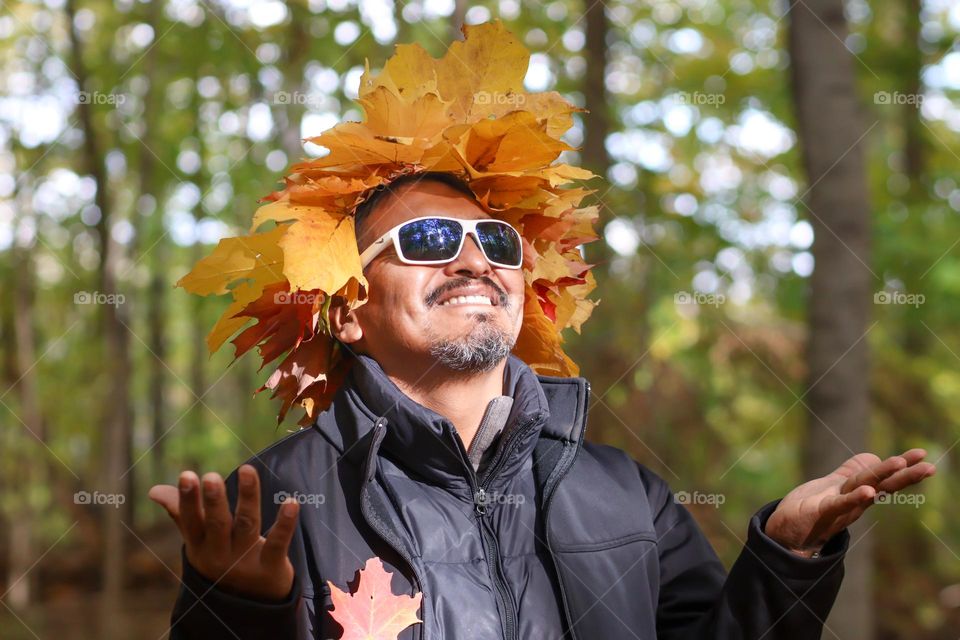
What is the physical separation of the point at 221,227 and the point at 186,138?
1.00m

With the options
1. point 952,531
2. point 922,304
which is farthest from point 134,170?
point 952,531

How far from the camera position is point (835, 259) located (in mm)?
5109

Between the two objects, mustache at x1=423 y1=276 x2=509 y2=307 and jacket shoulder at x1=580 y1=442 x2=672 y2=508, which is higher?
mustache at x1=423 y1=276 x2=509 y2=307

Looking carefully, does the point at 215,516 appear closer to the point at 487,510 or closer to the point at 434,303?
the point at 487,510

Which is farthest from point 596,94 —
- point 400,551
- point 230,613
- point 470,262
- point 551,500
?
point 230,613

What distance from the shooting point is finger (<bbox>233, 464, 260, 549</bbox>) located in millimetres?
Answer: 1685

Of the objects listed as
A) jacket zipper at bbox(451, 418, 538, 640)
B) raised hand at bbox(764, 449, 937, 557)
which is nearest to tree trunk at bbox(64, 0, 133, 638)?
jacket zipper at bbox(451, 418, 538, 640)

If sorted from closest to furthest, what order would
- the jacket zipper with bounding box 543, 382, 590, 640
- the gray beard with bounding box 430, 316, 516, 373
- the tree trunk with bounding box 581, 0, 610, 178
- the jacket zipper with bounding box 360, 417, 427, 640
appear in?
the jacket zipper with bounding box 360, 417, 427, 640
the jacket zipper with bounding box 543, 382, 590, 640
the gray beard with bounding box 430, 316, 516, 373
the tree trunk with bounding box 581, 0, 610, 178

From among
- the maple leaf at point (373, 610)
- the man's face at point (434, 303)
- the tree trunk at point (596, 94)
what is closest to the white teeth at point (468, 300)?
the man's face at point (434, 303)

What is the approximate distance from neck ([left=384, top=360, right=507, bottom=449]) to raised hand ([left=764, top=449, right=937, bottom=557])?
77 cm

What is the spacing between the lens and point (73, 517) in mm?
14773

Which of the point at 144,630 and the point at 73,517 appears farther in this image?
the point at 73,517

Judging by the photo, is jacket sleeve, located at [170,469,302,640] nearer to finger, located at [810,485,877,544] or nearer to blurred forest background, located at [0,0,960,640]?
finger, located at [810,485,877,544]

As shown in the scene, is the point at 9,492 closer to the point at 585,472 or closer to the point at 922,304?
the point at 922,304
